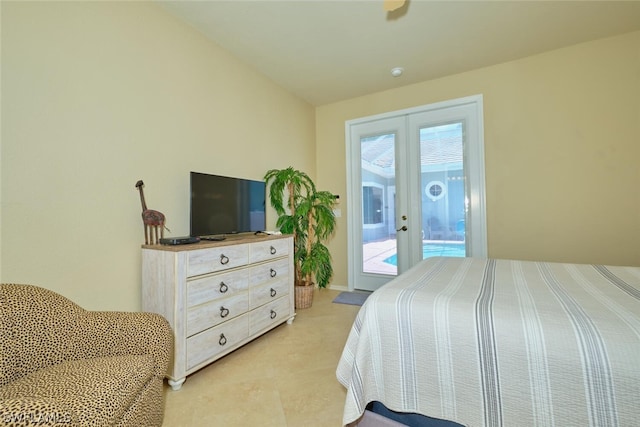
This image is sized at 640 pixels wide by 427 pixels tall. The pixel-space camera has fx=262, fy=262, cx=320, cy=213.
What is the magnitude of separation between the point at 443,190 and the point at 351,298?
69.6 inches

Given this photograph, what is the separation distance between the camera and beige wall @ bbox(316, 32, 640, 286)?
2428 mm

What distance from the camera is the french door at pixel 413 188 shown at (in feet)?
10.1

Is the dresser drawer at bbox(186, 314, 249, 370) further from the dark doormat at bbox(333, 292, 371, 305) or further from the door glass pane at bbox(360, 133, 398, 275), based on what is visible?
the door glass pane at bbox(360, 133, 398, 275)

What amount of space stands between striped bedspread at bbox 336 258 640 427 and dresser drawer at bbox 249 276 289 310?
1179 mm

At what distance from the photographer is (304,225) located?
3127 mm

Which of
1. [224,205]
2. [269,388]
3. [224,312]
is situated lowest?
[269,388]

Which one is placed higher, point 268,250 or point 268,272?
point 268,250

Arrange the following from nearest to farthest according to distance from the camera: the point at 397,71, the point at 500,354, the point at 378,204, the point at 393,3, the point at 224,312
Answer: the point at 500,354, the point at 393,3, the point at 224,312, the point at 397,71, the point at 378,204

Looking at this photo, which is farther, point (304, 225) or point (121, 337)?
point (304, 225)

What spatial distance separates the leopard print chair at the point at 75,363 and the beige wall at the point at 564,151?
329cm

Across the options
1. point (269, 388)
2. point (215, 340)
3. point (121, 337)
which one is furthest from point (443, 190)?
point (121, 337)

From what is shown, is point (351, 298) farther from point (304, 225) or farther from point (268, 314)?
point (268, 314)

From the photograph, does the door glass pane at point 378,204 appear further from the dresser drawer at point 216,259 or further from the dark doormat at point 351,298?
the dresser drawer at point 216,259

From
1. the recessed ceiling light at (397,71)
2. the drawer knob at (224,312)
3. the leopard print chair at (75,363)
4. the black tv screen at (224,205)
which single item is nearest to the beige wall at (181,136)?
the black tv screen at (224,205)
